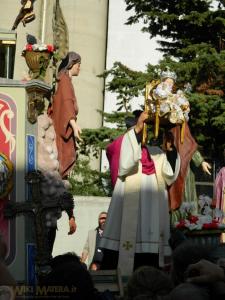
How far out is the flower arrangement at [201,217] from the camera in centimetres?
819

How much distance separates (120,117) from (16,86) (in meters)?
8.03

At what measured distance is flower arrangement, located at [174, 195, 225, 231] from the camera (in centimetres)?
819

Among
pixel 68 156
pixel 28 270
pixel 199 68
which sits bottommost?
pixel 28 270

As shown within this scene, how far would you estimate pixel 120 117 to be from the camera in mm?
15727

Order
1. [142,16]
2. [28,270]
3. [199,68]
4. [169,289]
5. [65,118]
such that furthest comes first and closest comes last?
[142,16]
[199,68]
[65,118]
[28,270]
[169,289]

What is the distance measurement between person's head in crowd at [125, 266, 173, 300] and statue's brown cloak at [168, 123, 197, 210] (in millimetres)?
3790

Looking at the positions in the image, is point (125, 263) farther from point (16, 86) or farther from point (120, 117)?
point (120, 117)

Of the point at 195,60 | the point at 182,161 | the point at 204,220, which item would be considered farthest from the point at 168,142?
the point at 195,60

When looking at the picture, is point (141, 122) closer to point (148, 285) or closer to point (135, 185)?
point (135, 185)

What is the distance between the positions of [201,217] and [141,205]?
2.42 feet

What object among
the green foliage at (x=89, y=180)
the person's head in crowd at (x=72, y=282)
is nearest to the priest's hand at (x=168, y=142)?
the person's head in crowd at (x=72, y=282)

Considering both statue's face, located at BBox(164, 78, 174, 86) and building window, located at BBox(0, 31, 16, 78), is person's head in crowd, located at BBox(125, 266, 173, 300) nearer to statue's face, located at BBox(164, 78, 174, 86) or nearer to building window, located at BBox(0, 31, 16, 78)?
statue's face, located at BBox(164, 78, 174, 86)

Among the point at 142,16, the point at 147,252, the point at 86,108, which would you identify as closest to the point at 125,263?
the point at 147,252

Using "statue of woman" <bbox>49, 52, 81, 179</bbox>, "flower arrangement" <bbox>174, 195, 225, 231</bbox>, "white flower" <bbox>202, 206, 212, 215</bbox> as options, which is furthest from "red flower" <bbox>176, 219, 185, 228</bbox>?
"statue of woman" <bbox>49, 52, 81, 179</bbox>
